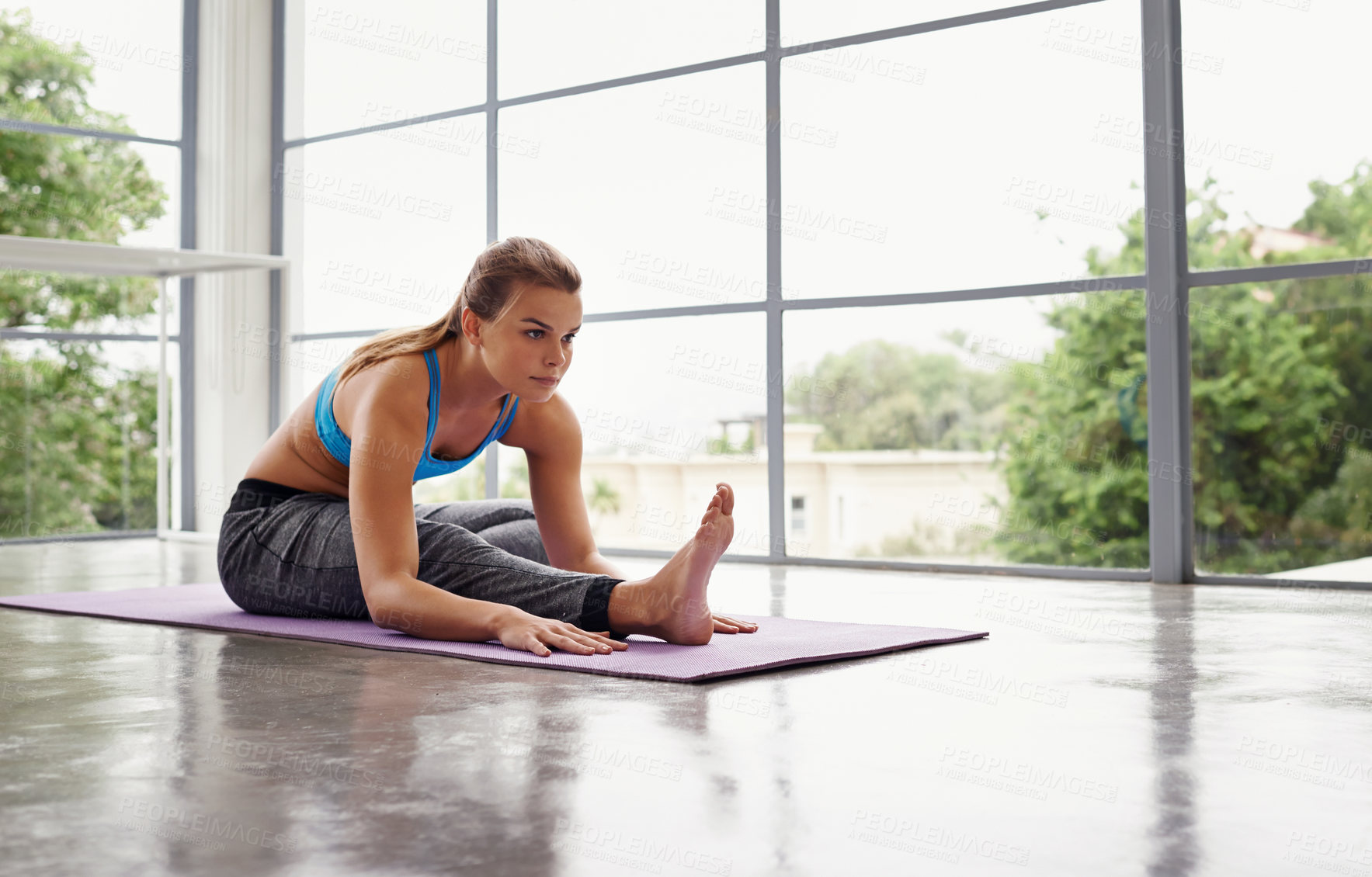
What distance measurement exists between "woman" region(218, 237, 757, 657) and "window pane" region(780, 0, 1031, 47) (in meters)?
3.20

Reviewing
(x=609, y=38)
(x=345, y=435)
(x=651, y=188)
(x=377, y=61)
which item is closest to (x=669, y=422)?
(x=651, y=188)

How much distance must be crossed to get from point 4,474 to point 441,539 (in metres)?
5.30

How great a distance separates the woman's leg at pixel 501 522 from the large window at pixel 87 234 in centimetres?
461

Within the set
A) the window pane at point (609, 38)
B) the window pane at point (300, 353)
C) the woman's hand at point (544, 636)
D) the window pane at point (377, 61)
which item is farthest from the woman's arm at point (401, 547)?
the window pane at point (300, 353)

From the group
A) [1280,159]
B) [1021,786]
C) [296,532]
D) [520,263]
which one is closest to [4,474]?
[296,532]

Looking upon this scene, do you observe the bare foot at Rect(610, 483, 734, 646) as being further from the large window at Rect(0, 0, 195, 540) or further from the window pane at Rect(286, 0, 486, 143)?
the large window at Rect(0, 0, 195, 540)

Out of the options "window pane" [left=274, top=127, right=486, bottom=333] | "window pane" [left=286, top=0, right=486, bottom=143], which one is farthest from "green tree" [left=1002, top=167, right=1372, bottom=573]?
"window pane" [left=286, top=0, right=486, bottom=143]

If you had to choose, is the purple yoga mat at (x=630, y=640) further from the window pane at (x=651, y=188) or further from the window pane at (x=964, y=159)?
the window pane at (x=651, y=188)

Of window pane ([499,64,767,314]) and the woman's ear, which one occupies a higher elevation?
window pane ([499,64,767,314])

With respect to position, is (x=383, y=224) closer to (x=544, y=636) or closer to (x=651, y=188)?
(x=651, y=188)

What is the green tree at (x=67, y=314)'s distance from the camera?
693cm

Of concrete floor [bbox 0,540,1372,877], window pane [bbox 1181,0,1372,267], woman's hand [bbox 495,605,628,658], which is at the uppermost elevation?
window pane [bbox 1181,0,1372,267]

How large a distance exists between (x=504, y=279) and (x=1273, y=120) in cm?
320

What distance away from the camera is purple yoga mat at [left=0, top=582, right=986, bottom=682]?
2262 mm
